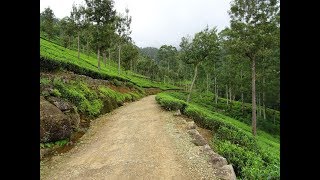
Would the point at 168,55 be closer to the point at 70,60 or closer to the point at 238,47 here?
the point at 70,60

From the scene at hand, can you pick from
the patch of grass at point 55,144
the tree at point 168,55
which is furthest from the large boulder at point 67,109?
the tree at point 168,55

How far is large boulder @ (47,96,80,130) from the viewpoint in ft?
57.6

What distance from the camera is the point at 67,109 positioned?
18.1 m

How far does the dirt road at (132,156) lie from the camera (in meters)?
12.4

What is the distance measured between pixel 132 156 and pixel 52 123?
461cm

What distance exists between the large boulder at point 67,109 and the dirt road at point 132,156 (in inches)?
39.9

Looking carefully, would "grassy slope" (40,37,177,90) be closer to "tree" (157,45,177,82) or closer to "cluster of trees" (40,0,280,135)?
"cluster of trees" (40,0,280,135)

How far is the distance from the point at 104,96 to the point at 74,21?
151 ft

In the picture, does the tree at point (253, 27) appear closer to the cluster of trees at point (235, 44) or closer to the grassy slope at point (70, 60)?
the cluster of trees at point (235, 44)

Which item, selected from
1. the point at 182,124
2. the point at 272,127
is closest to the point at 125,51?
the point at 272,127

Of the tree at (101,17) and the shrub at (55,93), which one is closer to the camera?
the shrub at (55,93)

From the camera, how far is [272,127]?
1812 inches

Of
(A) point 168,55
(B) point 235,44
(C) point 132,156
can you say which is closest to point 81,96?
(C) point 132,156
